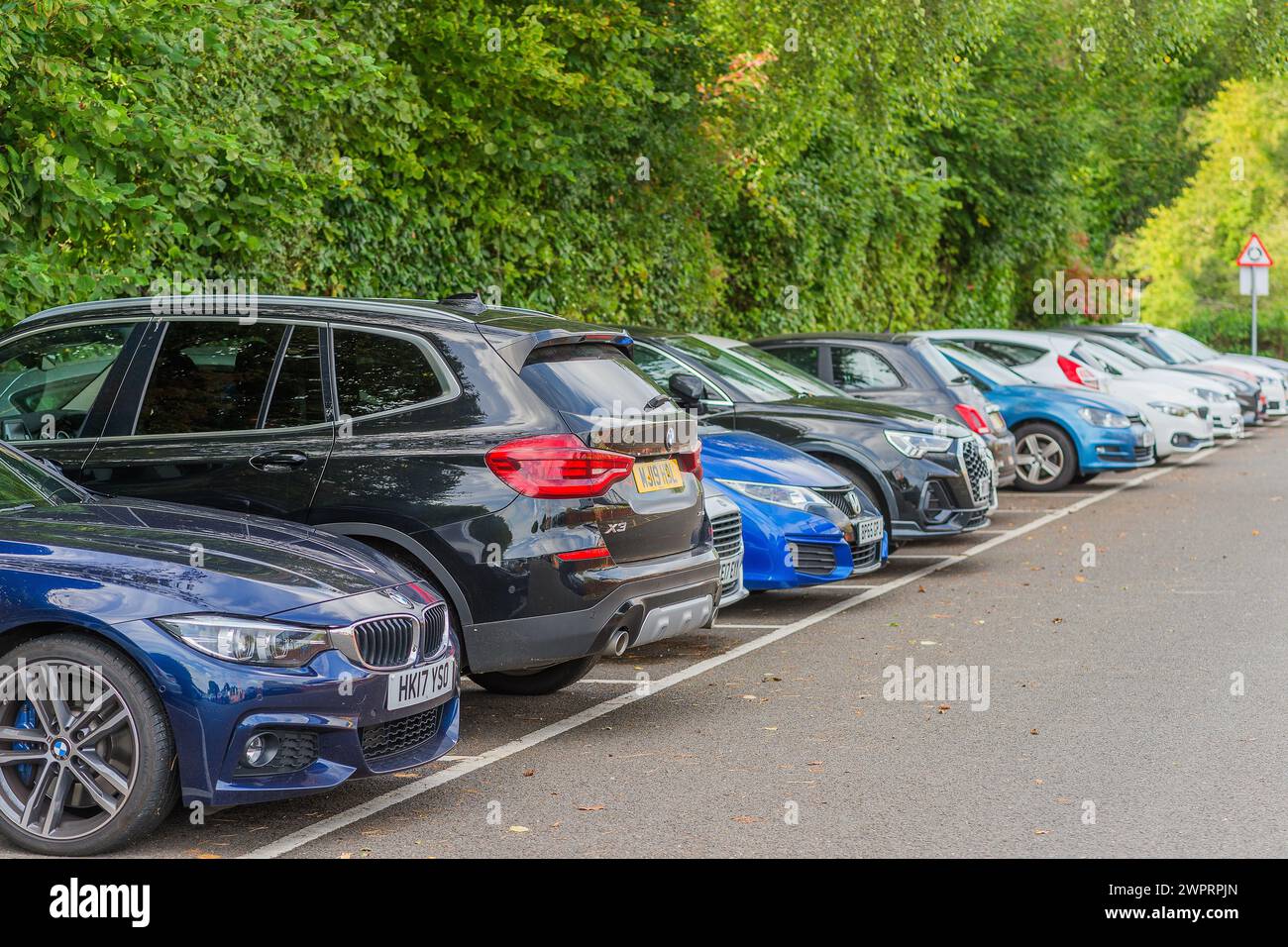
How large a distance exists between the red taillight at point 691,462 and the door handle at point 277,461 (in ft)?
5.59

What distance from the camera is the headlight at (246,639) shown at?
533cm

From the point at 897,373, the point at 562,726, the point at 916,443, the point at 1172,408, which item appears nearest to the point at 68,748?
the point at 562,726

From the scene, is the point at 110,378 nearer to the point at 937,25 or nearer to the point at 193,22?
the point at 193,22

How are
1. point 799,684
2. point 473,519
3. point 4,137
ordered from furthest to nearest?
point 4,137 < point 799,684 < point 473,519

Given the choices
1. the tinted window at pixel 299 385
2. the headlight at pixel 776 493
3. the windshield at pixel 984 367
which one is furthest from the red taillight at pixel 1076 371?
the tinted window at pixel 299 385

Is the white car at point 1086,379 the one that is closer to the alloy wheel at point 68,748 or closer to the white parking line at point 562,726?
the white parking line at point 562,726

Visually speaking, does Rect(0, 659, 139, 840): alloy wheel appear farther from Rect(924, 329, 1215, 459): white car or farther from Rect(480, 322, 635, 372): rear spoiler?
Rect(924, 329, 1215, 459): white car

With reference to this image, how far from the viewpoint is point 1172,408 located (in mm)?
20094

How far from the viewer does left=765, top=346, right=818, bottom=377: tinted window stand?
48.4ft

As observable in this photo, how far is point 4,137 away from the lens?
948cm

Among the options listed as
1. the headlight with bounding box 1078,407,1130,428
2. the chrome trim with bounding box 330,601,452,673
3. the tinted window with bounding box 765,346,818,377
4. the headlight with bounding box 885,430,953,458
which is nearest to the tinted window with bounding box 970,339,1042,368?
the headlight with bounding box 1078,407,1130,428

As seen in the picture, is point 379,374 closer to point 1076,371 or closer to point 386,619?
point 386,619
